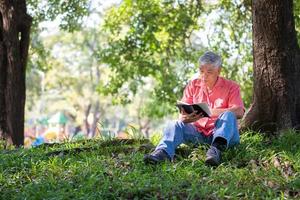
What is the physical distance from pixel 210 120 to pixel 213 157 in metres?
0.69

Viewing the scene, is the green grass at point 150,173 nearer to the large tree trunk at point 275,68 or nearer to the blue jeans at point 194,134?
the blue jeans at point 194,134

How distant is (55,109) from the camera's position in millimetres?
48156

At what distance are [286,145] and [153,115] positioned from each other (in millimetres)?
9040

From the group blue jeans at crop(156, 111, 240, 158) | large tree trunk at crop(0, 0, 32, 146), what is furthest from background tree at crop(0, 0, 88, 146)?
blue jeans at crop(156, 111, 240, 158)

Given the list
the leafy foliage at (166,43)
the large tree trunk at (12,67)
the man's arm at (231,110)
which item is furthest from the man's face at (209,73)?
the leafy foliage at (166,43)

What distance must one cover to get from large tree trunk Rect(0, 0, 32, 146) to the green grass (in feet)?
9.33

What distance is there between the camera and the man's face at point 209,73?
5.78 metres

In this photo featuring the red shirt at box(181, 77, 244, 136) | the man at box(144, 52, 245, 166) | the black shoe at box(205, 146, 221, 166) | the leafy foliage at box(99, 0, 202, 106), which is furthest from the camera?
the leafy foliage at box(99, 0, 202, 106)

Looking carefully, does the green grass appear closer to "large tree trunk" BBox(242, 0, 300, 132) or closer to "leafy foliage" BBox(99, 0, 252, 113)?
"large tree trunk" BBox(242, 0, 300, 132)

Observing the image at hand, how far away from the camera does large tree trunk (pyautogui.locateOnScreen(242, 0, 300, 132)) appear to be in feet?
21.3

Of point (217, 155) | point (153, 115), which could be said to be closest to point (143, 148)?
point (217, 155)

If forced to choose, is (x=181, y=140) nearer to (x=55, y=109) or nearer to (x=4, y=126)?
(x=4, y=126)

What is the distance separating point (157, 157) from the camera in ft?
17.6

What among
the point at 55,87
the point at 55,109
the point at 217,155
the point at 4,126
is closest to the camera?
the point at 217,155
